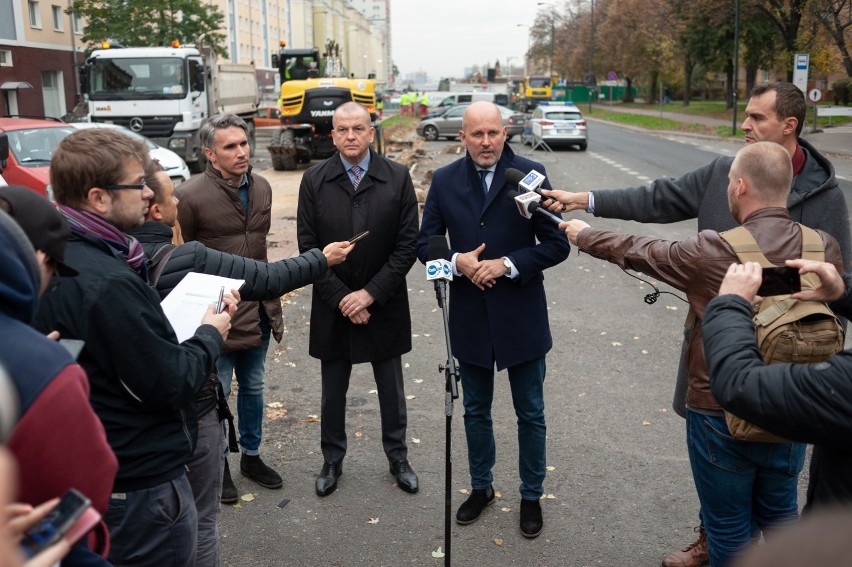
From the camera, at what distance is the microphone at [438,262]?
3.80 metres

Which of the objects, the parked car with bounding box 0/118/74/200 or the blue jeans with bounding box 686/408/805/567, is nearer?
the blue jeans with bounding box 686/408/805/567

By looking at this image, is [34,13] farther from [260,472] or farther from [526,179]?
[526,179]

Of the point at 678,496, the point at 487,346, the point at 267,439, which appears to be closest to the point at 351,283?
the point at 487,346

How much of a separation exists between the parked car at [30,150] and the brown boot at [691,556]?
12.4m

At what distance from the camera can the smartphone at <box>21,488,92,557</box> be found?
1454mm

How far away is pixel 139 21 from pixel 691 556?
3356 centimetres

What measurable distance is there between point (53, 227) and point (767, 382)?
72.1 inches

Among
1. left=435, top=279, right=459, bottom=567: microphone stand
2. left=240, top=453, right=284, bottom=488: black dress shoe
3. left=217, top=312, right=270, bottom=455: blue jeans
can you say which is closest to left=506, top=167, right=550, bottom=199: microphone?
left=435, top=279, right=459, bottom=567: microphone stand

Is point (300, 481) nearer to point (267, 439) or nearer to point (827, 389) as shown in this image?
point (267, 439)

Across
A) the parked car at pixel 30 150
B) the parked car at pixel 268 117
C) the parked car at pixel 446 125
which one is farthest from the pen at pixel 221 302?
the parked car at pixel 268 117

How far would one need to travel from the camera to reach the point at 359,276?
4867 mm

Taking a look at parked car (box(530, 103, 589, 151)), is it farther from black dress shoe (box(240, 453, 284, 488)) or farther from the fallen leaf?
black dress shoe (box(240, 453, 284, 488))

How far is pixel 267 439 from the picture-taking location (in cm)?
555

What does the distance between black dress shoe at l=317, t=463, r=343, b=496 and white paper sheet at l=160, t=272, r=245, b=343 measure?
80.1 inches
